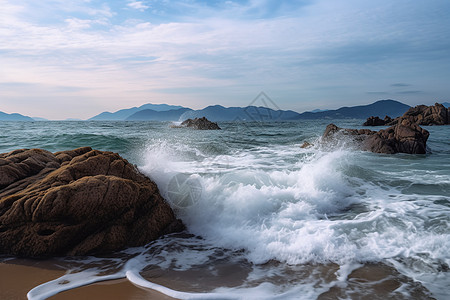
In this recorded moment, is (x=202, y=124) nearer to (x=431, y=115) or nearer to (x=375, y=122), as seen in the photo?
(x=375, y=122)

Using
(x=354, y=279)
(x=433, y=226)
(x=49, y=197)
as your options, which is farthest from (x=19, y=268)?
(x=433, y=226)

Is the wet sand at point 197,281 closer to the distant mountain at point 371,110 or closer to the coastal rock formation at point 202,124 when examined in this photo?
the coastal rock formation at point 202,124

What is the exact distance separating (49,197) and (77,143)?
11992 mm

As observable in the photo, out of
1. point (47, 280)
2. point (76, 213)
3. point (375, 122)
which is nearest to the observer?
point (47, 280)

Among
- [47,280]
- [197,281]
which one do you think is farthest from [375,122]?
[47,280]

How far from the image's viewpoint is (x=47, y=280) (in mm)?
3100

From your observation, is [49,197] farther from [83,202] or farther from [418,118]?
[418,118]

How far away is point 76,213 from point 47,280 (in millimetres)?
900

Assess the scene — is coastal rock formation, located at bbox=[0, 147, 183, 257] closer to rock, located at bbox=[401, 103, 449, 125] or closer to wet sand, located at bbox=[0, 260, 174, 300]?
wet sand, located at bbox=[0, 260, 174, 300]

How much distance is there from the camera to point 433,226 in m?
4.32

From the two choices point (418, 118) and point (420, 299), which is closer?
point (420, 299)

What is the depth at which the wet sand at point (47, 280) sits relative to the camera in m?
2.79

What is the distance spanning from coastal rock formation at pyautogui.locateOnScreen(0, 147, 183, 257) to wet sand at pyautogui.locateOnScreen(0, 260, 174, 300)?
0.35 metres

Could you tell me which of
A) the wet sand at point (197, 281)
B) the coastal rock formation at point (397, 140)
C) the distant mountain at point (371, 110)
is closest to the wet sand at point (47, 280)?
the wet sand at point (197, 281)
